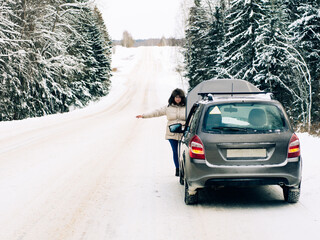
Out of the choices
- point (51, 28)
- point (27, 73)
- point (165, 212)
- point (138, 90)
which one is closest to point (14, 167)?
point (165, 212)

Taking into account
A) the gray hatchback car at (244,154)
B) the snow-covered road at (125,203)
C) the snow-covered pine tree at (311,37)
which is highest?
the snow-covered pine tree at (311,37)

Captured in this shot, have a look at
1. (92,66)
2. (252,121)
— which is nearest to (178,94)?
(252,121)

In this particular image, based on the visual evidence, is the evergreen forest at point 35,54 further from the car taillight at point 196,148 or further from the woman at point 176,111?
the car taillight at point 196,148

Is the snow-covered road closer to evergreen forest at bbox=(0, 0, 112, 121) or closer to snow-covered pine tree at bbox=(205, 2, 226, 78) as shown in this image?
evergreen forest at bbox=(0, 0, 112, 121)

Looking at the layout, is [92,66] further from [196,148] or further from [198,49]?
[196,148]

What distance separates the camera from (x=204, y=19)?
1687 inches

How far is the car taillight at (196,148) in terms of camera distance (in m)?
5.27

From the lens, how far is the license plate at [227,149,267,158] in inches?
205

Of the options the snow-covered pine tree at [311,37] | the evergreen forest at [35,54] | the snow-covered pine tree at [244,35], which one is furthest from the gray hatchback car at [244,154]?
the snow-covered pine tree at [311,37]

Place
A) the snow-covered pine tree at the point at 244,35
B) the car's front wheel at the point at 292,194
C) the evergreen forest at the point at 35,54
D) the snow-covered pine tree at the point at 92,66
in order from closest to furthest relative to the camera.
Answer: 1. the car's front wheel at the point at 292,194
2. the evergreen forest at the point at 35,54
3. the snow-covered pine tree at the point at 244,35
4. the snow-covered pine tree at the point at 92,66

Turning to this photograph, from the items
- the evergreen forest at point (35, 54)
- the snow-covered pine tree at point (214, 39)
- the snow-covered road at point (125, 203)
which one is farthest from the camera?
the snow-covered pine tree at point (214, 39)

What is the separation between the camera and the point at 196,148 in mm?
5340

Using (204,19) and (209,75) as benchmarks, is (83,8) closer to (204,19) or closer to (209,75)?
(209,75)

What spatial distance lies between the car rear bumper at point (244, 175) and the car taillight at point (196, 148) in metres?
0.09
